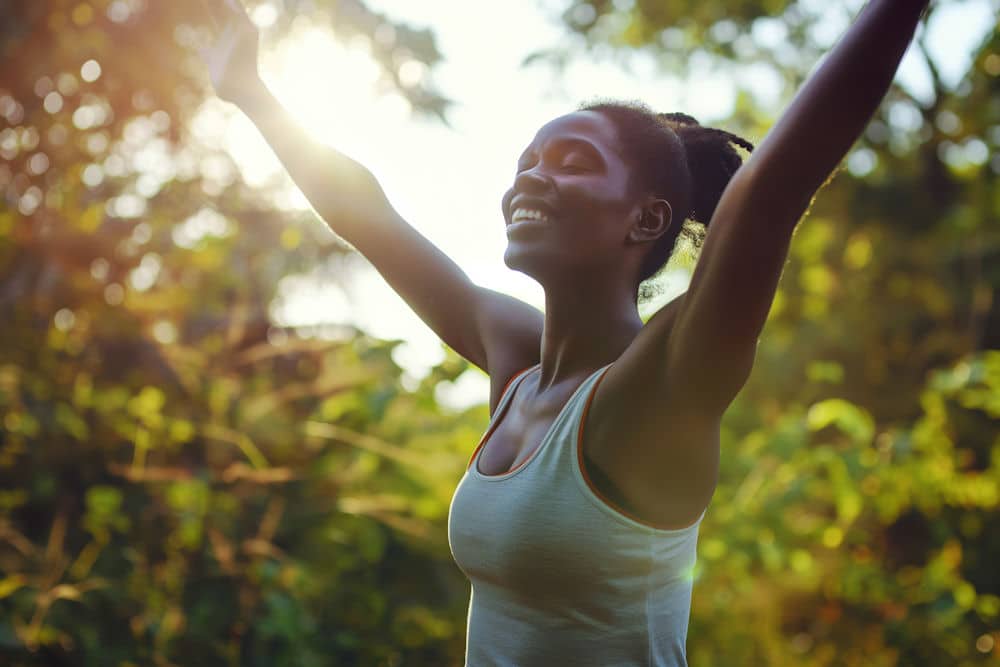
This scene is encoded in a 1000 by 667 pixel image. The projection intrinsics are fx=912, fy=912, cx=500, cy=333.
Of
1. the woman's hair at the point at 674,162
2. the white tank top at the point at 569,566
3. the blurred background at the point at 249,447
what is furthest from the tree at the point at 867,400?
the white tank top at the point at 569,566

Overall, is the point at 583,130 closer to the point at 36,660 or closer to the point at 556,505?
the point at 556,505

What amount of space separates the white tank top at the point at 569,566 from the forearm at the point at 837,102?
0.43 metres

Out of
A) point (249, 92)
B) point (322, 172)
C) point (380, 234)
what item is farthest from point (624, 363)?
point (249, 92)

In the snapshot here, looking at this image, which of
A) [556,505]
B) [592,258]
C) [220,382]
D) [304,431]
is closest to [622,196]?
[592,258]

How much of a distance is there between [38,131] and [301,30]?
1.35m

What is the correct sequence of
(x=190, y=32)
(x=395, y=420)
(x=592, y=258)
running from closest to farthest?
1. (x=592, y=258)
2. (x=395, y=420)
3. (x=190, y=32)

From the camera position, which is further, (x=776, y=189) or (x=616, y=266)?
(x=616, y=266)

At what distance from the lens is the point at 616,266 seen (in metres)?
1.53

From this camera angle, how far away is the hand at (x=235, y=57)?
212 cm

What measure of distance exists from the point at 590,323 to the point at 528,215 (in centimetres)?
21

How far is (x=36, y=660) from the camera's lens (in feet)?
10.7

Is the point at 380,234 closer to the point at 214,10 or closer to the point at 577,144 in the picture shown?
the point at 577,144

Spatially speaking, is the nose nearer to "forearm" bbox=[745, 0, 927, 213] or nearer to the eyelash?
the eyelash

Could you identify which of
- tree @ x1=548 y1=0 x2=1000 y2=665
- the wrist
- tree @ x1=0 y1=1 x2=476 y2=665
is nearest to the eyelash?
the wrist
